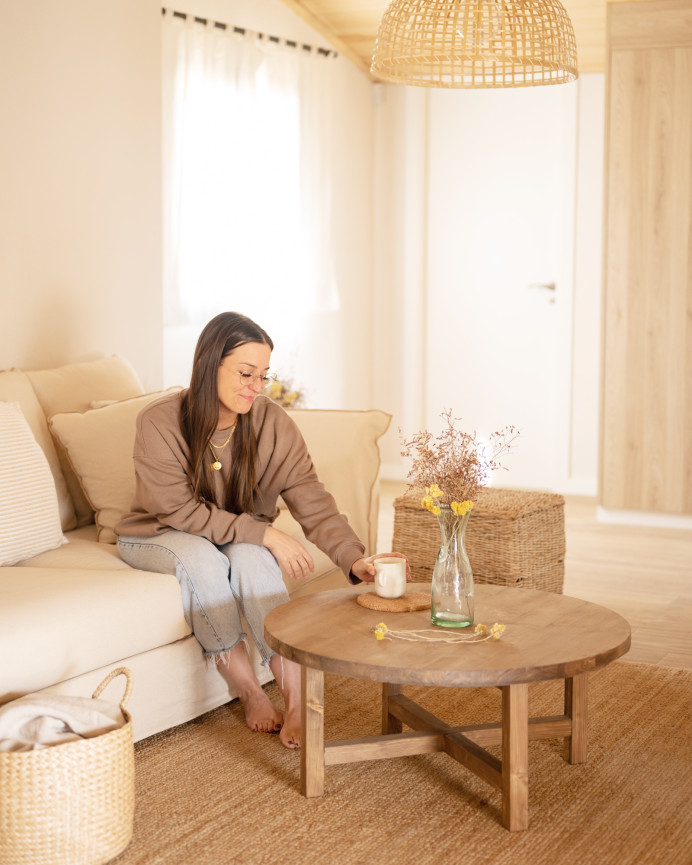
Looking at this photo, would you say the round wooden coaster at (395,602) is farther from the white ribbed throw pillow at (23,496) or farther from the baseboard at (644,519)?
the baseboard at (644,519)

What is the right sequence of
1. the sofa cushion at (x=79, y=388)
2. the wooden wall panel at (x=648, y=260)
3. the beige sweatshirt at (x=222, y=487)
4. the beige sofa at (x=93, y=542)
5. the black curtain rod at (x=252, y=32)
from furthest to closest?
the wooden wall panel at (x=648, y=260), the black curtain rod at (x=252, y=32), the sofa cushion at (x=79, y=388), the beige sweatshirt at (x=222, y=487), the beige sofa at (x=93, y=542)

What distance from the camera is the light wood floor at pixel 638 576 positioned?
3414 mm

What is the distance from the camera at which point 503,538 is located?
355 centimetres

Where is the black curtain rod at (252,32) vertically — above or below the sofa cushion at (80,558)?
above

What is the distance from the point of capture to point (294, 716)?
2549 millimetres

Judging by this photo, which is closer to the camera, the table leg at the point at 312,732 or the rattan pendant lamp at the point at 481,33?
the table leg at the point at 312,732

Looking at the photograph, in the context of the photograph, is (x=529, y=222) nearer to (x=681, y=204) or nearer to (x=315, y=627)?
(x=681, y=204)

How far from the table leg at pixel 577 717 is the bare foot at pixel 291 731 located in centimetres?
61

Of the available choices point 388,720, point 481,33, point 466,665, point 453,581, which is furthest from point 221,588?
point 481,33

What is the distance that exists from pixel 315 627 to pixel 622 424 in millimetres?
3218

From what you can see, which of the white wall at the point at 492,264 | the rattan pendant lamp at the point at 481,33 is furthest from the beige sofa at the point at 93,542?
the white wall at the point at 492,264

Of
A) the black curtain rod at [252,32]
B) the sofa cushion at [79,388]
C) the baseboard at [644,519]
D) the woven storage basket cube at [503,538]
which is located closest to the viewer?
the sofa cushion at [79,388]

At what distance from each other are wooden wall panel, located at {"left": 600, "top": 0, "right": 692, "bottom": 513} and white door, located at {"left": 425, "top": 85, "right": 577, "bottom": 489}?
84 cm

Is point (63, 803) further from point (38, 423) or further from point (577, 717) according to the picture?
point (38, 423)
